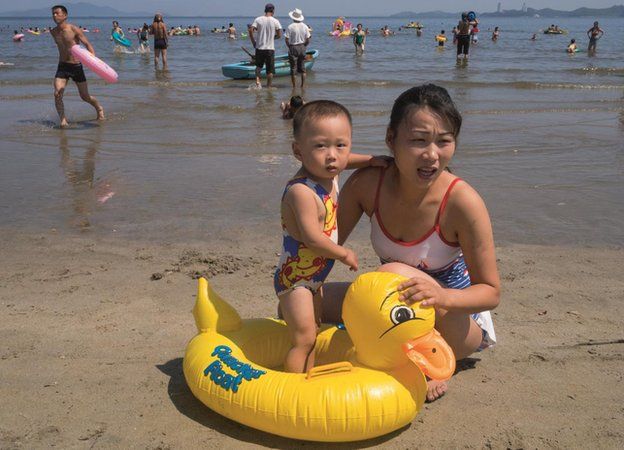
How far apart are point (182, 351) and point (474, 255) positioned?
154 centimetres

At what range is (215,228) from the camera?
16.3 ft

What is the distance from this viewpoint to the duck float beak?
2400mm

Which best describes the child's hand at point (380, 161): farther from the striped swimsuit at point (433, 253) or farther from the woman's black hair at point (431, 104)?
the woman's black hair at point (431, 104)

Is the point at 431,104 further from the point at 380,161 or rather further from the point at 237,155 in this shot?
the point at 237,155

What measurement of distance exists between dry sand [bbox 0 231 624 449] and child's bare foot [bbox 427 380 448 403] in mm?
36

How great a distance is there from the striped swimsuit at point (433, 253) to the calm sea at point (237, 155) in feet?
6.37

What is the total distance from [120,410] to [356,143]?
5972 millimetres

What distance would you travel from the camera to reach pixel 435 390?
2775 mm

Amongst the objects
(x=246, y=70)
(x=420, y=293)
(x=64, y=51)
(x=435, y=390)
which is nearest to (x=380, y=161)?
(x=420, y=293)

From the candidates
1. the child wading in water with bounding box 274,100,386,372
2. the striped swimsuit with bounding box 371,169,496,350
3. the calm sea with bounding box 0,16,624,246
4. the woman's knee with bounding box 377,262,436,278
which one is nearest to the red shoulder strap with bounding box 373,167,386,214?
the striped swimsuit with bounding box 371,169,496,350

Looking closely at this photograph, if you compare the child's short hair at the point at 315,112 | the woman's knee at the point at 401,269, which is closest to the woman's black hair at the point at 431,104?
the child's short hair at the point at 315,112

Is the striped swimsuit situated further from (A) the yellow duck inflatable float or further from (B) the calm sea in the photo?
(B) the calm sea

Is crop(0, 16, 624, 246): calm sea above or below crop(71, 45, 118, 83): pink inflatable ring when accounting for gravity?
below

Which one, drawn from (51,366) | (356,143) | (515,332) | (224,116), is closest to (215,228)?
(51,366)
